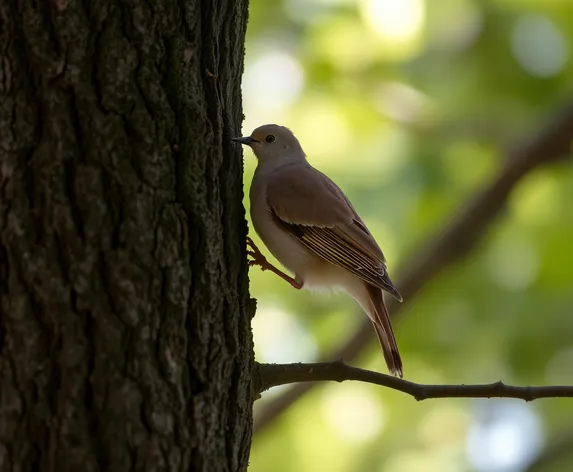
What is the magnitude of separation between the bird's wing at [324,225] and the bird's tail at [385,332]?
152 mm

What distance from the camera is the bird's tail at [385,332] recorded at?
13.2ft

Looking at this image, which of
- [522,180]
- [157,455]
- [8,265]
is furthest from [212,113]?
[522,180]

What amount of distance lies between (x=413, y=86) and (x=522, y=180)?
187 cm

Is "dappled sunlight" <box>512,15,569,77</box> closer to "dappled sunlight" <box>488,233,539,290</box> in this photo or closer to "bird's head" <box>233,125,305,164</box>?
"dappled sunlight" <box>488,233,539,290</box>

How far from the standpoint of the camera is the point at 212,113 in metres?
2.71

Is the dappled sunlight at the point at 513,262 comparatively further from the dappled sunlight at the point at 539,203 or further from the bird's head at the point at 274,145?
the bird's head at the point at 274,145

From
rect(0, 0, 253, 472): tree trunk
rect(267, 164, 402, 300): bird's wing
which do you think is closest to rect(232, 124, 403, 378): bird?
rect(267, 164, 402, 300): bird's wing

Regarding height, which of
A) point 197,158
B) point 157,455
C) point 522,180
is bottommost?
point 157,455

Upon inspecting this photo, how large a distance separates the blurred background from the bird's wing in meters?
2.17

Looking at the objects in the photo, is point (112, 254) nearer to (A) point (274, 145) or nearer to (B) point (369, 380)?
(B) point (369, 380)

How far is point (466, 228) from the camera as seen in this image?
5453 millimetres

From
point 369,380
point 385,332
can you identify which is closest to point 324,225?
point 385,332

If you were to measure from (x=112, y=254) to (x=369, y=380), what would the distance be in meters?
Result: 0.89

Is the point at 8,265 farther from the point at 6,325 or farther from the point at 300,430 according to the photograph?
the point at 300,430
